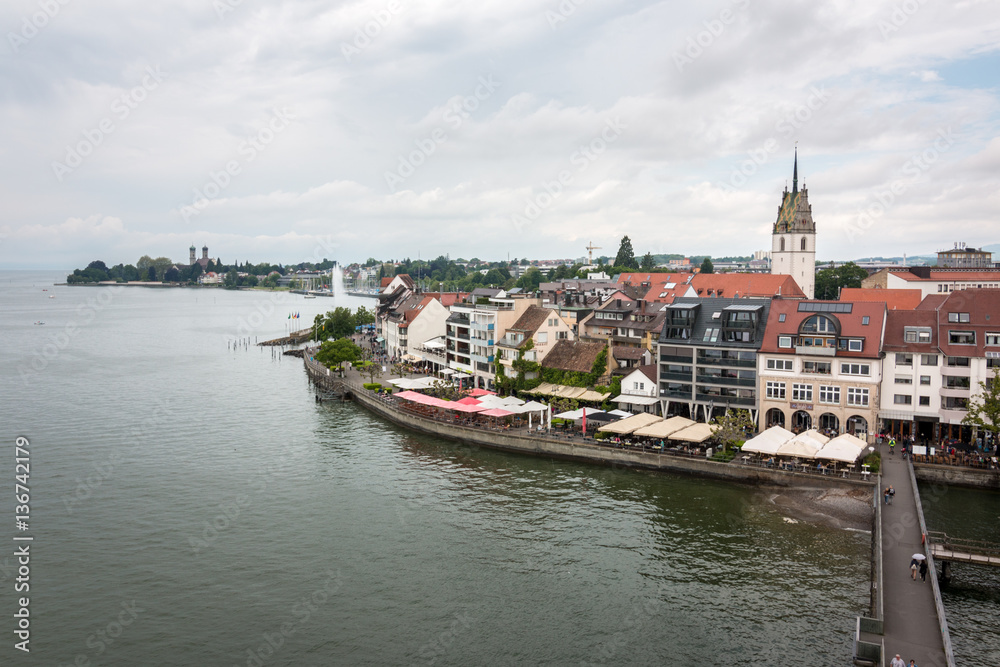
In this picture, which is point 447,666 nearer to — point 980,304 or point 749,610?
point 749,610

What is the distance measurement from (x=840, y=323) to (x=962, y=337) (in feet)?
24.2

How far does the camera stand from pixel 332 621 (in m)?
26.1

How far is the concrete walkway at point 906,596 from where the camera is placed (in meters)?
21.7

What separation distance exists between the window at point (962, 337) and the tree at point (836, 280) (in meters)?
83.9

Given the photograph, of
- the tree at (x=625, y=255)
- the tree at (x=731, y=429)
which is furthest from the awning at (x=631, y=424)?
the tree at (x=625, y=255)

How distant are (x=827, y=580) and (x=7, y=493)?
4353 cm

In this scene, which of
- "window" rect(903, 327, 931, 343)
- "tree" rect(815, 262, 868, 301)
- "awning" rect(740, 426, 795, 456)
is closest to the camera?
"awning" rect(740, 426, 795, 456)

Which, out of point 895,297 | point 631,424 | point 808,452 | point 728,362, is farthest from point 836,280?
point 808,452

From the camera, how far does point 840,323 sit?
47875 mm

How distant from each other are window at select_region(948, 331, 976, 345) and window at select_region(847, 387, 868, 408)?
21.6ft

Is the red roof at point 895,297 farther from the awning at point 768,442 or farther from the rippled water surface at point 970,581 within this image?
the rippled water surface at point 970,581

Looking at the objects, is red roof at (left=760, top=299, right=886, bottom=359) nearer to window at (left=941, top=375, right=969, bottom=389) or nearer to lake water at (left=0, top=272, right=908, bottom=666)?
window at (left=941, top=375, right=969, bottom=389)

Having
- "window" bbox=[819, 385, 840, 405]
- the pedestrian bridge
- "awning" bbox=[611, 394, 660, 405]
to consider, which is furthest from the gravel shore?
"awning" bbox=[611, 394, 660, 405]

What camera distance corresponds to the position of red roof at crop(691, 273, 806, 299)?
284ft
